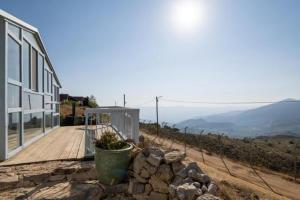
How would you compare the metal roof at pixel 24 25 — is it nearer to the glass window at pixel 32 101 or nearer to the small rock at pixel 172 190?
the glass window at pixel 32 101

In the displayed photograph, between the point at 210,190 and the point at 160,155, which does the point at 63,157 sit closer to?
the point at 160,155

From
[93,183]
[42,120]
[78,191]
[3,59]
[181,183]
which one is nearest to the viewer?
[181,183]

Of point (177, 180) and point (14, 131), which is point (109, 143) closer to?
point (177, 180)

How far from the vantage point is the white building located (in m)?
5.95

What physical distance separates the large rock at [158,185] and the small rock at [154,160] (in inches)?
9.1

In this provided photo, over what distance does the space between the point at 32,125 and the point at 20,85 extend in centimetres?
184

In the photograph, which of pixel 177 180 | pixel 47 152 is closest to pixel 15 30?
pixel 47 152

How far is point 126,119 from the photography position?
812cm

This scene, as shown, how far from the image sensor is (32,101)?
841cm

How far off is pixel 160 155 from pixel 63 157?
2527 millimetres

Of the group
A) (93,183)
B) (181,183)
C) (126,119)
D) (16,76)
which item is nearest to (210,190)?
(181,183)

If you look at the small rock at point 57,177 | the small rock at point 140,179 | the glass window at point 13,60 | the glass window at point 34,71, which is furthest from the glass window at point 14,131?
the small rock at point 140,179

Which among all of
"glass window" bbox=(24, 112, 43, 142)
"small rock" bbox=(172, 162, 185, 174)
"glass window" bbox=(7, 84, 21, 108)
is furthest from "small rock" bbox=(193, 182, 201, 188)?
"glass window" bbox=(24, 112, 43, 142)

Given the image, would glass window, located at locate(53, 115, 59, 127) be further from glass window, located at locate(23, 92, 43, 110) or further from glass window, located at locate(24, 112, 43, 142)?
glass window, located at locate(23, 92, 43, 110)
